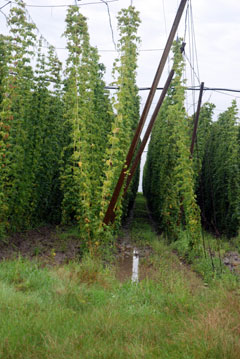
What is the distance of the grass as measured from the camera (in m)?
3.38

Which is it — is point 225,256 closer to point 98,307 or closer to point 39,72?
point 98,307

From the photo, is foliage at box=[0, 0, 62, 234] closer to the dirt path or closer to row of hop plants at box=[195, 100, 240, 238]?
the dirt path

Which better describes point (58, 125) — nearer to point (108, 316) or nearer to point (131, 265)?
point (131, 265)

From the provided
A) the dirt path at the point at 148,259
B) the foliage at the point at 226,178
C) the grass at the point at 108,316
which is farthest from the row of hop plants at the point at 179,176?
the grass at the point at 108,316

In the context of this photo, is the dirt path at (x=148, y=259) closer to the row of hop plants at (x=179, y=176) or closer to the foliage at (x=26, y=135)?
the row of hop plants at (x=179, y=176)

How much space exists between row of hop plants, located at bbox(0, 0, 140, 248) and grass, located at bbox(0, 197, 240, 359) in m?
1.67

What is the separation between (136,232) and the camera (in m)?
10.7

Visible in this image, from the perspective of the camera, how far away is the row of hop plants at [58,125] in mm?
6788

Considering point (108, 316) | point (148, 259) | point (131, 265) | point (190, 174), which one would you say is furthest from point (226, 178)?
point (108, 316)

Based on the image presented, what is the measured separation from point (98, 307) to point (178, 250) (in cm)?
449

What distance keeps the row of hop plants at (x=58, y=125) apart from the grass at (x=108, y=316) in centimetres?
167

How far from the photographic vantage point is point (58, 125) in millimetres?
9273

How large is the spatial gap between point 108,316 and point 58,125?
19.8 ft

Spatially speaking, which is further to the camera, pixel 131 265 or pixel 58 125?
pixel 58 125
